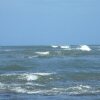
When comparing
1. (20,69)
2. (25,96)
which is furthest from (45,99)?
(20,69)

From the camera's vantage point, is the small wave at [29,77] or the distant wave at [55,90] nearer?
the distant wave at [55,90]

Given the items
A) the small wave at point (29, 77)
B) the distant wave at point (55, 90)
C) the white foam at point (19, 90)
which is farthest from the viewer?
the small wave at point (29, 77)

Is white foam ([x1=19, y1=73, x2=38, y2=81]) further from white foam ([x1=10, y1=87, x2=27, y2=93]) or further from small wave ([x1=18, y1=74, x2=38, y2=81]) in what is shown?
white foam ([x1=10, y1=87, x2=27, y2=93])

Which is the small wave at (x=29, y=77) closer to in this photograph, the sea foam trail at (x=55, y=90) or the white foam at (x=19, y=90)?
the sea foam trail at (x=55, y=90)

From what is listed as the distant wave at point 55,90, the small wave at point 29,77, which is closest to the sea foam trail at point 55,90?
the distant wave at point 55,90

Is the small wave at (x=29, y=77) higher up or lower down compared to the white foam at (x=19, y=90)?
higher up

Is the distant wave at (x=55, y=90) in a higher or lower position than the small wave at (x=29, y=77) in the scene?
lower

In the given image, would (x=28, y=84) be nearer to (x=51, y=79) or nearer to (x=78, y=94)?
(x=51, y=79)

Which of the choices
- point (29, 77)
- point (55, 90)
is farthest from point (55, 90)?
point (29, 77)

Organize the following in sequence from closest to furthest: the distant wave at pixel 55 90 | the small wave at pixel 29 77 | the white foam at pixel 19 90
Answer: the distant wave at pixel 55 90 < the white foam at pixel 19 90 < the small wave at pixel 29 77

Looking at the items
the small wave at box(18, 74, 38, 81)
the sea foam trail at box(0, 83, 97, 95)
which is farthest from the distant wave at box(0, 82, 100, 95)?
the small wave at box(18, 74, 38, 81)

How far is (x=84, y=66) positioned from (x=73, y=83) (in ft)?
35.7

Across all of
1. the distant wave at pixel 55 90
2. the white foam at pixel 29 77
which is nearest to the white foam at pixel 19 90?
the distant wave at pixel 55 90

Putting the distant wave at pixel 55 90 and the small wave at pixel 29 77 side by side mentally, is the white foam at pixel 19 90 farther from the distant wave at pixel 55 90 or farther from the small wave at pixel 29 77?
the small wave at pixel 29 77
